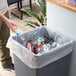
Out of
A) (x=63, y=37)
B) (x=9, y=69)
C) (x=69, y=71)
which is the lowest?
(x=9, y=69)

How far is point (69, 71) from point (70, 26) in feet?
1.38

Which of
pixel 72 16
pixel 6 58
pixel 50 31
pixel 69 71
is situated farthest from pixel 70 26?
pixel 6 58

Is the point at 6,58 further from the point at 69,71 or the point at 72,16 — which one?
the point at 72,16

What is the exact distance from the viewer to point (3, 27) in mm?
2178

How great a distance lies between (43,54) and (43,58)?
37mm

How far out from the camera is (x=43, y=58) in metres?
1.43

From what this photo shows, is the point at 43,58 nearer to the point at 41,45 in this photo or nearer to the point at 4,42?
the point at 41,45

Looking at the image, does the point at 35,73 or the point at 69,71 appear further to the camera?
the point at 69,71

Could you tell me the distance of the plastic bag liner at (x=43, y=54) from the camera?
4.70 feet

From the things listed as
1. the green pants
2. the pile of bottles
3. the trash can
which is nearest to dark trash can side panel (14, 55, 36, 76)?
the trash can

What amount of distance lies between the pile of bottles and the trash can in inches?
1.9

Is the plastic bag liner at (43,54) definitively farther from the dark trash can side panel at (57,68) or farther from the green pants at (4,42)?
the green pants at (4,42)

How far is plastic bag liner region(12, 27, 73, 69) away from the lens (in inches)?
56.4

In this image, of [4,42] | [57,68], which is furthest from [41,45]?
[4,42]
